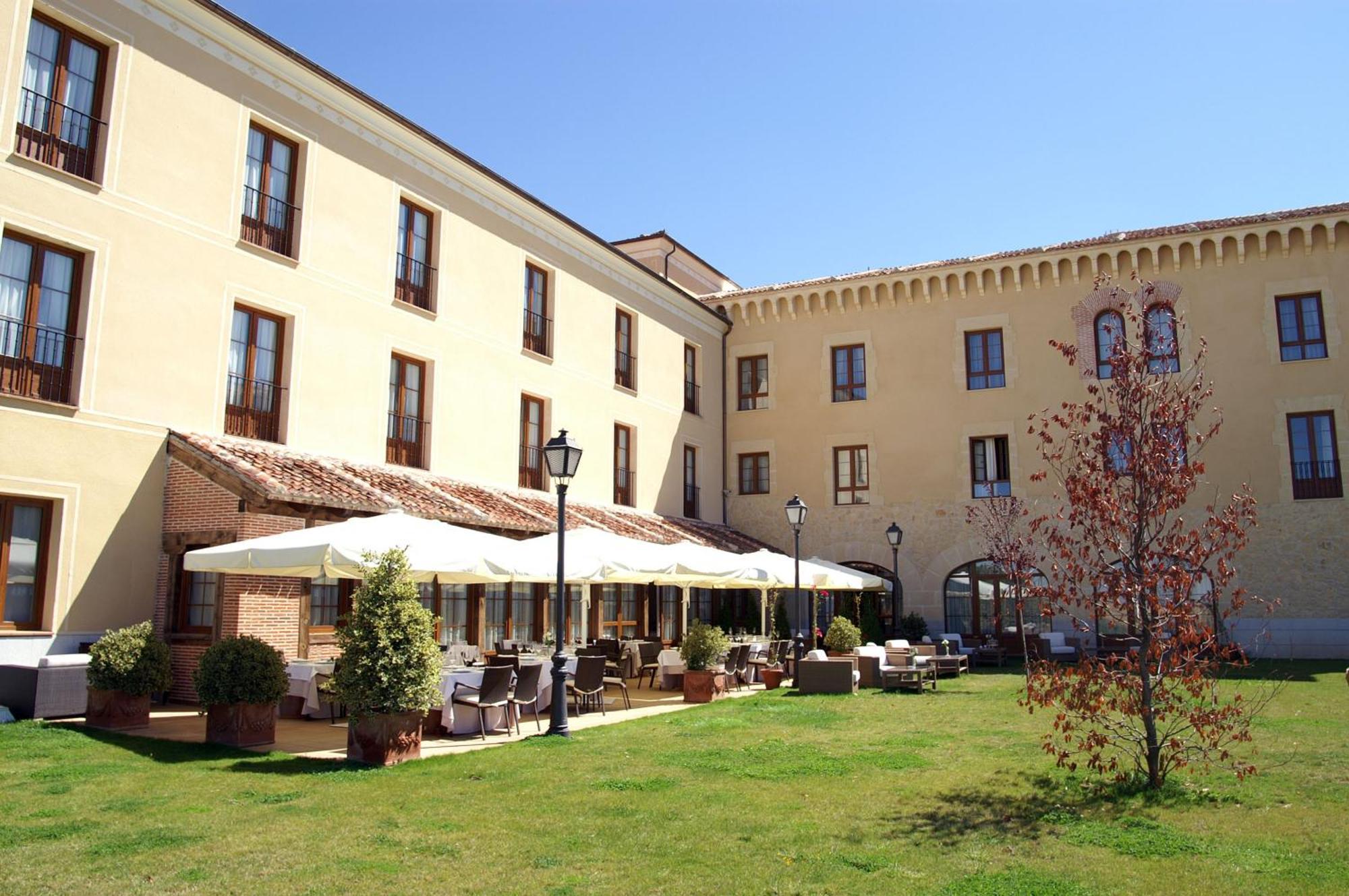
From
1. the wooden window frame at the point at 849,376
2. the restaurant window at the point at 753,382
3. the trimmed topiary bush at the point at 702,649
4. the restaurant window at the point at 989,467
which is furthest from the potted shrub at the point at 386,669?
the restaurant window at the point at 753,382

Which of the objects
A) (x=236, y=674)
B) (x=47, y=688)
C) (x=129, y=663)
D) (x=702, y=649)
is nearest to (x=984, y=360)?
(x=702, y=649)

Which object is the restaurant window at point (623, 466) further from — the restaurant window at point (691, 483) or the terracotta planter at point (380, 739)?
the terracotta planter at point (380, 739)

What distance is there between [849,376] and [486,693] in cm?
1734

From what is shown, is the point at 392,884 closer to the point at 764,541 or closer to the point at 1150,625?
the point at 1150,625

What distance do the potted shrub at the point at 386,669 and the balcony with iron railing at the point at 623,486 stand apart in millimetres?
13707

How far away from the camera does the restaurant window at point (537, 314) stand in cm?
2042

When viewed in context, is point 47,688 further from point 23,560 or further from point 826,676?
point 826,676

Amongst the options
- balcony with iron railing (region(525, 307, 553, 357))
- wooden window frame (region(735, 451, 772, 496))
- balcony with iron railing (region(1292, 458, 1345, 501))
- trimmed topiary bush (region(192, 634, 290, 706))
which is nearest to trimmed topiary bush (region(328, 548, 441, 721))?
trimmed topiary bush (region(192, 634, 290, 706))

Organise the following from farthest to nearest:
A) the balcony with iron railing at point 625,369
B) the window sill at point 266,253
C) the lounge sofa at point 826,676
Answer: the balcony with iron railing at point 625,369
the lounge sofa at point 826,676
the window sill at point 266,253

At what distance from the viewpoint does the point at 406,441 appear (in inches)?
677

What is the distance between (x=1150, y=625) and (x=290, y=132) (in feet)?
45.5

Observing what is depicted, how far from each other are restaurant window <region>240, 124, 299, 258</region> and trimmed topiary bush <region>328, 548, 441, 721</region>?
7.83 metres

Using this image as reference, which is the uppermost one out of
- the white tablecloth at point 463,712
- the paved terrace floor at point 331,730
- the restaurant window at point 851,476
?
the restaurant window at point 851,476

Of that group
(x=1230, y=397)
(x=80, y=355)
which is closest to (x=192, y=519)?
(x=80, y=355)
